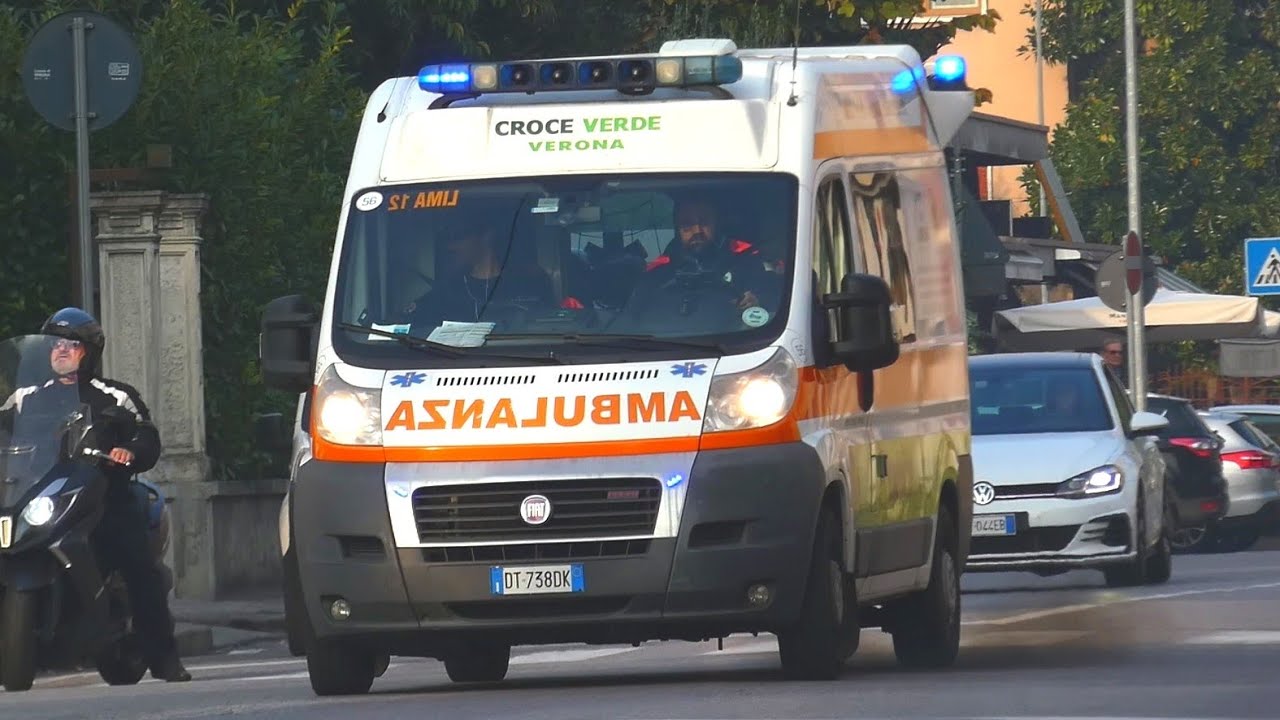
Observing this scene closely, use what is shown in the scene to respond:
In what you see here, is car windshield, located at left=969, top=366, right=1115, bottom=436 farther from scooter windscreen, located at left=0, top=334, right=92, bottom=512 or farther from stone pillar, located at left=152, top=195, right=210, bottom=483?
scooter windscreen, located at left=0, top=334, right=92, bottom=512

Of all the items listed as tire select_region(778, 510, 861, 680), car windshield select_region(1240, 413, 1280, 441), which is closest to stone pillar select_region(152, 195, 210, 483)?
tire select_region(778, 510, 861, 680)

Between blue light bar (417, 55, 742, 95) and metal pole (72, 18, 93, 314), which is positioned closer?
blue light bar (417, 55, 742, 95)

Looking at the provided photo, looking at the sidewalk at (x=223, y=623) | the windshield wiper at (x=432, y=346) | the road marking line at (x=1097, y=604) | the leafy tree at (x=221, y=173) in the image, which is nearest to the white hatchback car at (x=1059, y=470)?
the road marking line at (x=1097, y=604)

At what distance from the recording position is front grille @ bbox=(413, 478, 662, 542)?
11.3 m

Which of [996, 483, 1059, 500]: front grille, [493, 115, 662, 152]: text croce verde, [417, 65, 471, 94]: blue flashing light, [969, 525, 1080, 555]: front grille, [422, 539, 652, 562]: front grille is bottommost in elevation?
[969, 525, 1080, 555]: front grille

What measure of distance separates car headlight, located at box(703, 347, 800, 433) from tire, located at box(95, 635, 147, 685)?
3641 millimetres

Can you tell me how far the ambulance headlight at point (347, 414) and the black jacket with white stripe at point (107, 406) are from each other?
1.97 meters

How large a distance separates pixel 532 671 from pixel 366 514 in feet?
12.4

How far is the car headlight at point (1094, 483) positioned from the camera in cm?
2031

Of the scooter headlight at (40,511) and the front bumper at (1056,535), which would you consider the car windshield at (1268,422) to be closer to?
the front bumper at (1056,535)

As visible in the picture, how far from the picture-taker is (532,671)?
1503 centimetres

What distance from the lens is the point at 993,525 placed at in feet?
65.9

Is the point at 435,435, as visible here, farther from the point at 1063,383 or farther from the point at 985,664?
the point at 1063,383

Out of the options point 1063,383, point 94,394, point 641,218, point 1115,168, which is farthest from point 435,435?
point 1115,168
